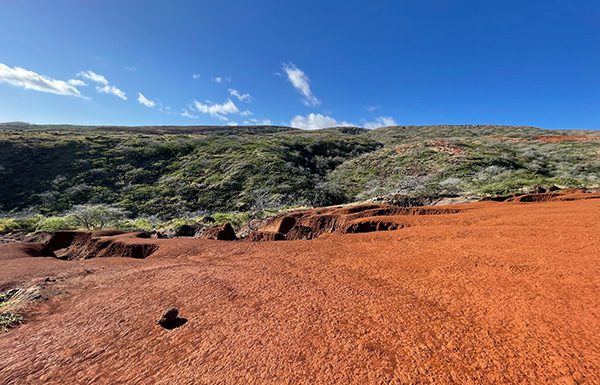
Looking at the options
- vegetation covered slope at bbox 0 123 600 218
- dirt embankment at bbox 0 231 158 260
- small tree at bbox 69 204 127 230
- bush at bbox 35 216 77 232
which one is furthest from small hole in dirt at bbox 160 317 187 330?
bush at bbox 35 216 77 232

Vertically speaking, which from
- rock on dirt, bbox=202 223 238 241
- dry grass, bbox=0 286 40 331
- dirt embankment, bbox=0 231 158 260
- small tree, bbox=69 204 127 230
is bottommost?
small tree, bbox=69 204 127 230

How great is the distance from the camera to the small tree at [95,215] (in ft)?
96.7

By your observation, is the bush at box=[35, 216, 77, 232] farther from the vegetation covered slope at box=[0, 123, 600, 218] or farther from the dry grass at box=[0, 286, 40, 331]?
the dry grass at box=[0, 286, 40, 331]

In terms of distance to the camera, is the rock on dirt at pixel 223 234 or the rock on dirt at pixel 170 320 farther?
the rock on dirt at pixel 223 234

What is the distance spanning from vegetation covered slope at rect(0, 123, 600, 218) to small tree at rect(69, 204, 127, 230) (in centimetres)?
156

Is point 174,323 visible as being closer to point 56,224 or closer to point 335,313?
point 335,313

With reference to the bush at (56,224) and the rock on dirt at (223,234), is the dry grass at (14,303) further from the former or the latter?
the bush at (56,224)

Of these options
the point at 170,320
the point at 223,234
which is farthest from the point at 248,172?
the point at 170,320

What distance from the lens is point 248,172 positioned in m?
43.5

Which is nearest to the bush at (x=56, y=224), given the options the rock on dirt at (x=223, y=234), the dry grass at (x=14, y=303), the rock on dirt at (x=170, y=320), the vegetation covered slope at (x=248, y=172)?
the vegetation covered slope at (x=248, y=172)

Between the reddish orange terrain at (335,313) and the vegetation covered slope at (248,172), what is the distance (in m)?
17.5

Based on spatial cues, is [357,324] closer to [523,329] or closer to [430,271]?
[523,329]

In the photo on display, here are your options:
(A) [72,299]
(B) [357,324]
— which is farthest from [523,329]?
(A) [72,299]

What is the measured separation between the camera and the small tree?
Result: 29477mm
